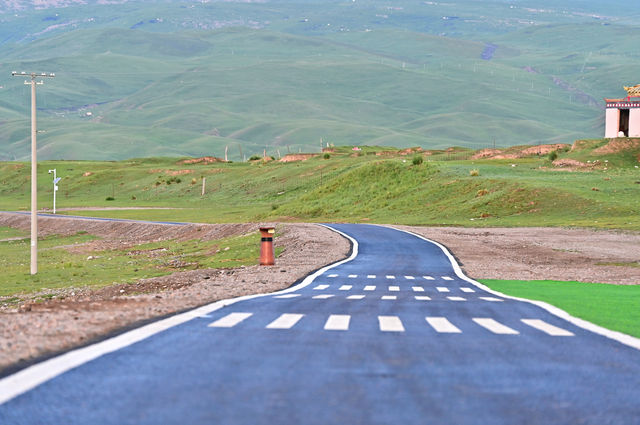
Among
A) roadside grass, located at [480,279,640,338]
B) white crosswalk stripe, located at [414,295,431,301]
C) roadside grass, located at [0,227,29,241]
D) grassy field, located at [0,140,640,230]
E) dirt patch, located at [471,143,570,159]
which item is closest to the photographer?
roadside grass, located at [480,279,640,338]

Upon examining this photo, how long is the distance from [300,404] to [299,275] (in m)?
17.4

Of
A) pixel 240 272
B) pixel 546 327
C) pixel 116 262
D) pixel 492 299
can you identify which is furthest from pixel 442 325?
pixel 116 262

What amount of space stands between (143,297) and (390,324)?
6.58 metres

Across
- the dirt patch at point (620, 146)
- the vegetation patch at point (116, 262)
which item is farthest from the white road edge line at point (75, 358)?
the dirt patch at point (620, 146)

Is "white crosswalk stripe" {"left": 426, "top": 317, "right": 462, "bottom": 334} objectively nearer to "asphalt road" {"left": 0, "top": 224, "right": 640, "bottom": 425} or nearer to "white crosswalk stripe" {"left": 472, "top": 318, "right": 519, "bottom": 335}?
"asphalt road" {"left": 0, "top": 224, "right": 640, "bottom": 425}

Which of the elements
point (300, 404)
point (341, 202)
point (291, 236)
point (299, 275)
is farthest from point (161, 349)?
point (341, 202)

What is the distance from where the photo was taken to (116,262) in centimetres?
4406

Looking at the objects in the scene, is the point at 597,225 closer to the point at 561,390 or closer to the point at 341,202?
the point at 341,202

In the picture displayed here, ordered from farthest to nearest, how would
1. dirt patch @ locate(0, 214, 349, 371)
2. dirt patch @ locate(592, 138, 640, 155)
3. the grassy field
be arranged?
dirt patch @ locate(592, 138, 640, 155), the grassy field, dirt patch @ locate(0, 214, 349, 371)

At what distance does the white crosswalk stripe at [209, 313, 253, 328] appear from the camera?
11164 mm

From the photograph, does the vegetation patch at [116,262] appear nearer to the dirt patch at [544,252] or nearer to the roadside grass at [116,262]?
the roadside grass at [116,262]

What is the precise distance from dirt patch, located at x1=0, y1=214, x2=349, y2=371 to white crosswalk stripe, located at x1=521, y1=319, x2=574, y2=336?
17.8 feet

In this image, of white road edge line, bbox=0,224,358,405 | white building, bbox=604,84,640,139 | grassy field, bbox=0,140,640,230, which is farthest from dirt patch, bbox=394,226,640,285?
white building, bbox=604,84,640,139

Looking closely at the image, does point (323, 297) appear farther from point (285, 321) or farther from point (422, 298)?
point (285, 321)
